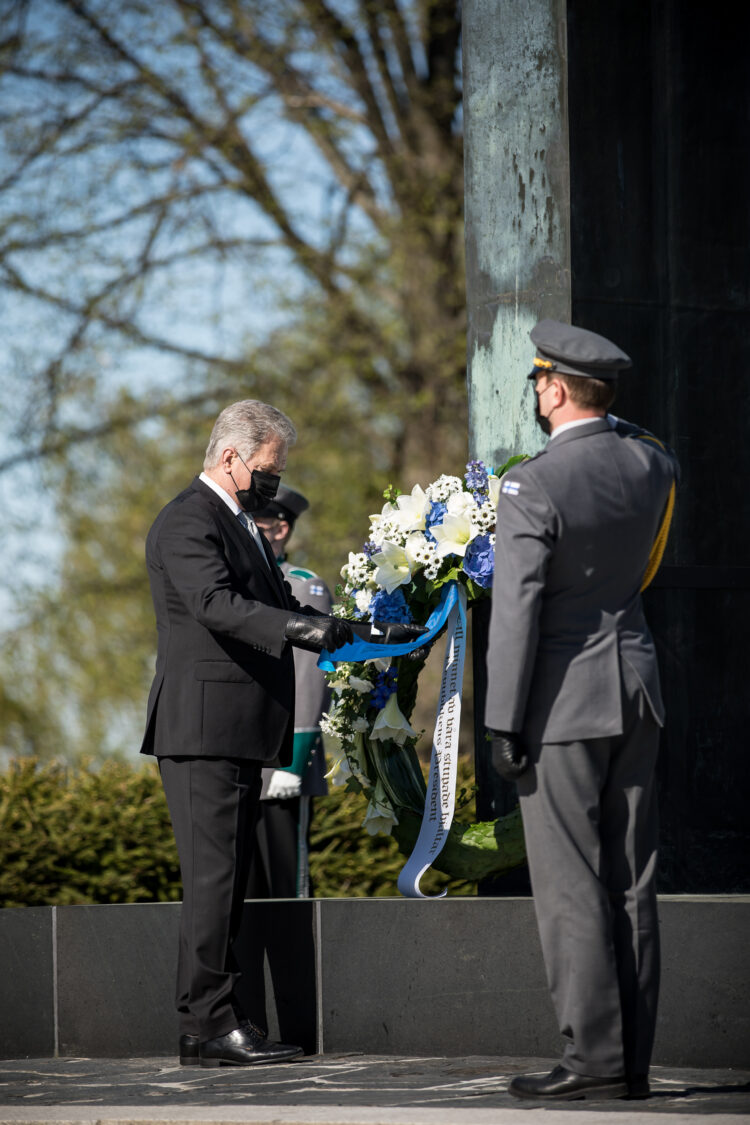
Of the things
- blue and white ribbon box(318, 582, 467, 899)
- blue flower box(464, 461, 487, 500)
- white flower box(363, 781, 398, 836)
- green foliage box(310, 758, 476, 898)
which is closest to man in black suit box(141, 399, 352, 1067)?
blue and white ribbon box(318, 582, 467, 899)

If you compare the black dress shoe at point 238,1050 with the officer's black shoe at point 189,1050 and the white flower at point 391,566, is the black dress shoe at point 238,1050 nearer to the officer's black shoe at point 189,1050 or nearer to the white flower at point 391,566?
the officer's black shoe at point 189,1050

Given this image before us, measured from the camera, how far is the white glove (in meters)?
6.70

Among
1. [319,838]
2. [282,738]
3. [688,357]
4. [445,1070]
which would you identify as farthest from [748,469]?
[319,838]

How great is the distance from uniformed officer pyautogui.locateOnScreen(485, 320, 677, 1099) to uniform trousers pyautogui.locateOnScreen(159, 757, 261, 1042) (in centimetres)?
118

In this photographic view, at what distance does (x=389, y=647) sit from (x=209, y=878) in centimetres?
92

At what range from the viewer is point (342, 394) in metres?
15.0

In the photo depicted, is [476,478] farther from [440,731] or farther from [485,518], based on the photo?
[440,731]

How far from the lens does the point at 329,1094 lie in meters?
4.29

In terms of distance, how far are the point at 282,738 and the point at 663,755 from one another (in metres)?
1.40

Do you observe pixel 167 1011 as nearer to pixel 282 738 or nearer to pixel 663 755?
pixel 282 738

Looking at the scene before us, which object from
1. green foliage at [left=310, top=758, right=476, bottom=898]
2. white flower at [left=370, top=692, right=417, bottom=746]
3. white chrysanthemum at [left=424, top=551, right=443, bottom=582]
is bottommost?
green foliage at [left=310, top=758, right=476, bottom=898]

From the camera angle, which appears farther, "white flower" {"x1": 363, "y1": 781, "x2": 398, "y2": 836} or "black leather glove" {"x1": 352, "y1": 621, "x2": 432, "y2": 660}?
"white flower" {"x1": 363, "y1": 781, "x2": 398, "y2": 836}

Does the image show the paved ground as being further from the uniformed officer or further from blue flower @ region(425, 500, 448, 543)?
blue flower @ region(425, 500, 448, 543)

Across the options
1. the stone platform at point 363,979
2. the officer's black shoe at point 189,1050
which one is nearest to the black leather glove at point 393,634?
the stone platform at point 363,979
